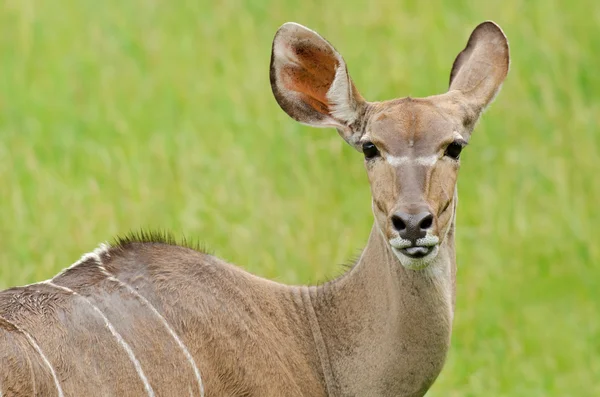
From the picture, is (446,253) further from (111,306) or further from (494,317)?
(494,317)

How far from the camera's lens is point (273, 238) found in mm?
7508

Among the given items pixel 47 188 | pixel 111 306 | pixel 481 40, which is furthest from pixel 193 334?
pixel 47 188

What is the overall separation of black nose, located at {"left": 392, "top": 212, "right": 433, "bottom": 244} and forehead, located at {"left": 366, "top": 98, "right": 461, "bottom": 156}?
0.28 metres

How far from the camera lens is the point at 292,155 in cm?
829

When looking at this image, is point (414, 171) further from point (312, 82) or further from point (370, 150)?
point (312, 82)

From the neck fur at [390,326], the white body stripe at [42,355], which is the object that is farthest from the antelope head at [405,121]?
the white body stripe at [42,355]

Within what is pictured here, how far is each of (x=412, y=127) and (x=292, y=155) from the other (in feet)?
12.2

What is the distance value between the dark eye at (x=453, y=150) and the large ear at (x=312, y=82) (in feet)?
1.28

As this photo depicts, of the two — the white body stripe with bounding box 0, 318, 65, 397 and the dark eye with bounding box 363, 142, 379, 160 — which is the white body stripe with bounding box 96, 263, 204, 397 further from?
the dark eye with bounding box 363, 142, 379, 160

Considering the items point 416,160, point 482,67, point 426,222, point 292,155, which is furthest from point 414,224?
point 292,155

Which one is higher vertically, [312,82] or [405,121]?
[312,82]

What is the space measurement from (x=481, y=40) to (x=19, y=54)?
454 cm

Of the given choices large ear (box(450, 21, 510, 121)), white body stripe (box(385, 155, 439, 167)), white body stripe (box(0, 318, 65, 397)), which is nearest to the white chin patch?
white body stripe (box(385, 155, 439, 167))

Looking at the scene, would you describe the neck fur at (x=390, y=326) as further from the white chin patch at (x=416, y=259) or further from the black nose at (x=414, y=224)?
the black nose at (x=414, y=224)
